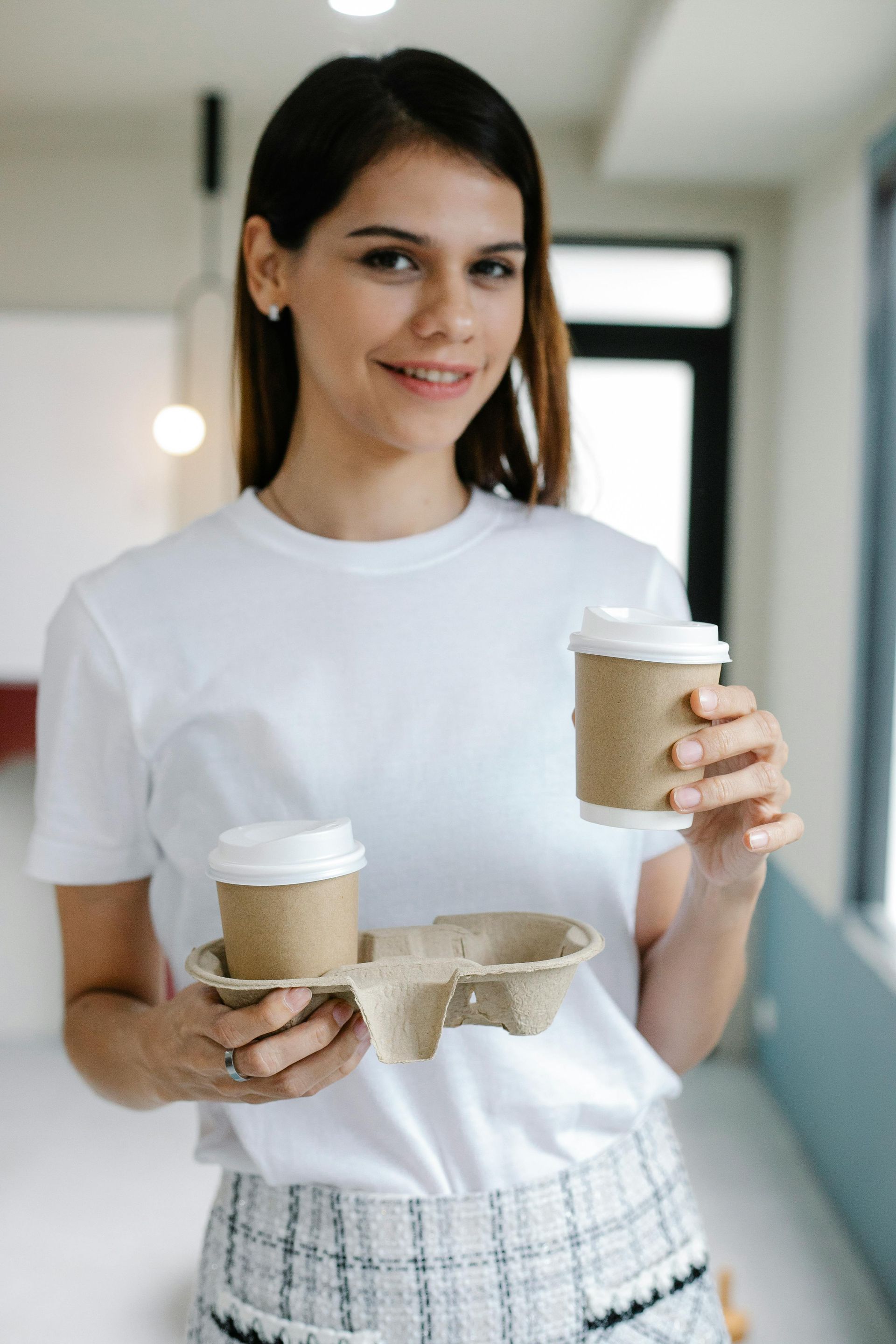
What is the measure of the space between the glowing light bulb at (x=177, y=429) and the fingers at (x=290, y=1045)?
7.59 ft

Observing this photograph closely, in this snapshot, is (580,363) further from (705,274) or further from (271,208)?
(271,208)

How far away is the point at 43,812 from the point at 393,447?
15.4 inches

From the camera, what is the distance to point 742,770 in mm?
670

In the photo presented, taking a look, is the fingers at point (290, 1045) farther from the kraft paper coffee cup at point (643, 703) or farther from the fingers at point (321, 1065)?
the kraft paper coffee cup at point (643, 703)

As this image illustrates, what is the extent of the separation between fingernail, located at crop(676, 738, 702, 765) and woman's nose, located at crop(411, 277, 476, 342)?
1.10 feet

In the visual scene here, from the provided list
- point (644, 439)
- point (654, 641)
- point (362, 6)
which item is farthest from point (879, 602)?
point (654, 641)

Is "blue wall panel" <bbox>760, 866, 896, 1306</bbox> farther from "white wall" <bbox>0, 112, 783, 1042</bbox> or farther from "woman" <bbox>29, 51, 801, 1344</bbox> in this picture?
"woman" <bbox>29, 51, 801, 1344</bbox>

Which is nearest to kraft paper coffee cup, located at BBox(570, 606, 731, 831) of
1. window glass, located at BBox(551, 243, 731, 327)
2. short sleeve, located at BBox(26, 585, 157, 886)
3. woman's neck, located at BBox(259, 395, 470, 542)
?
woman's neck, located at BBox(259, 395, 470, 542)

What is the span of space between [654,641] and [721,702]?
55 millimetres

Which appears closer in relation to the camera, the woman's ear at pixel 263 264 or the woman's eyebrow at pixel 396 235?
the woman's eyebrow at pixel 396 235

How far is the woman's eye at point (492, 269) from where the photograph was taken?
2.68 feet

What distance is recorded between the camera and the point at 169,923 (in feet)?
2.87

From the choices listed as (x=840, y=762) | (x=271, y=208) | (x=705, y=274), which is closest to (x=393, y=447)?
(x=271, y=208)

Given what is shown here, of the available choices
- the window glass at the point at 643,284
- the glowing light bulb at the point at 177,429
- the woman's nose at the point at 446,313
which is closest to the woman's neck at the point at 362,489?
the woman's nose at the point at 446,313
